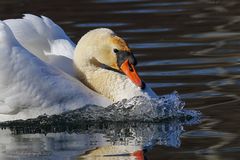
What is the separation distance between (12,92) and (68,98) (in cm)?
50

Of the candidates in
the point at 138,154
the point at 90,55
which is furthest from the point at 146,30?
the point at 138,154

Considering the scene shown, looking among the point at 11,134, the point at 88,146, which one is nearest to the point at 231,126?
the point at 88,146

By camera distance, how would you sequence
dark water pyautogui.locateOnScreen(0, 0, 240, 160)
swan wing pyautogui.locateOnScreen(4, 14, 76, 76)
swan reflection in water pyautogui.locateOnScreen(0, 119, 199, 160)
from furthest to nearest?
1. swan wing pyautogui.locateOnScreen(4, 14, 76, 76)
2. dark water pyautogui.locateOnScreen(0, 0, 240, 160)
3. swan reflection in water pyautogui.locateOnScreen(0, 119, 199, 160)

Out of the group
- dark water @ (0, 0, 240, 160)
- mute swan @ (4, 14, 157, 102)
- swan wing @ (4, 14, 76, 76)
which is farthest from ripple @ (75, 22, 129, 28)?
swan wing @ (4, 14, 76, 76)

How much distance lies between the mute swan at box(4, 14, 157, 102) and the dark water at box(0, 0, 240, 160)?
0.64 metres

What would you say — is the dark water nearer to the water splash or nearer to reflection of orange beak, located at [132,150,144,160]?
reflection of orange beak, located at [132,150,144,160]

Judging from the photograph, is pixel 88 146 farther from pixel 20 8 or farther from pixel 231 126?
pixel 20 8

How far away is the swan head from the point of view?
32.9ft

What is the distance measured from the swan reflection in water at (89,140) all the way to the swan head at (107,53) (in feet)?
1.99

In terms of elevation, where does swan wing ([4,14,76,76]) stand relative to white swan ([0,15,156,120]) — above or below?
above

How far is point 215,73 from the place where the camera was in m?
11.7

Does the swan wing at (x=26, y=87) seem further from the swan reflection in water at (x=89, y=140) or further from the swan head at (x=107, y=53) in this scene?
the swan head at (x=107, y=53)

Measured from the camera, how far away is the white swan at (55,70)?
32.1ft

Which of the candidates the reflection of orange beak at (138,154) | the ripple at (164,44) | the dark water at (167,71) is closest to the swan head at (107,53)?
the dark water at (167,71)
